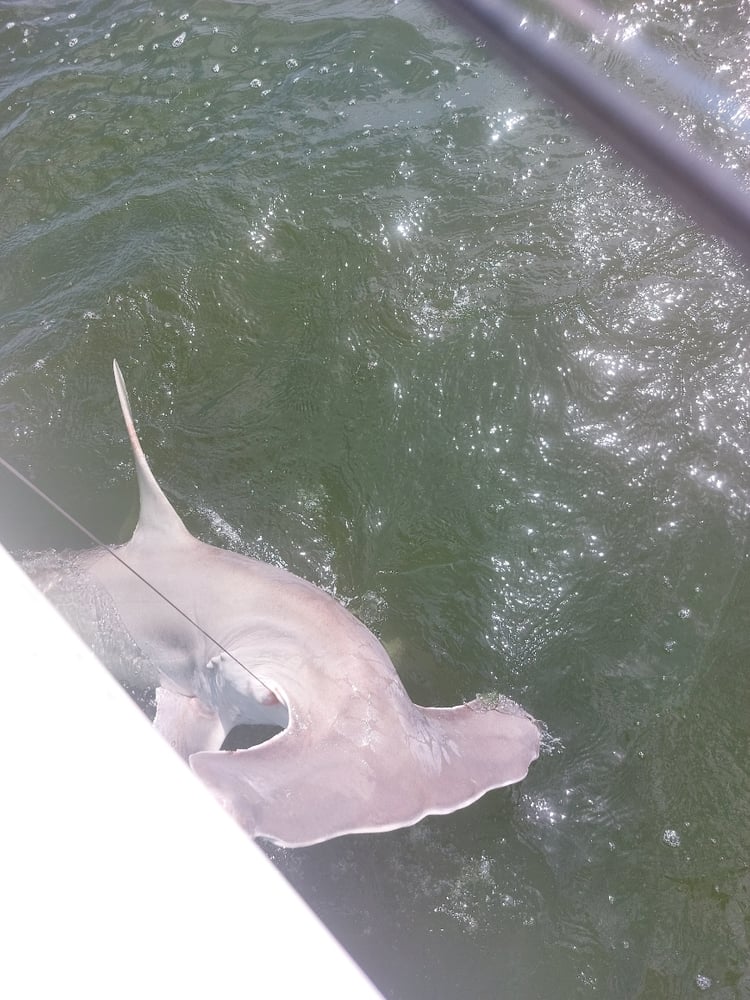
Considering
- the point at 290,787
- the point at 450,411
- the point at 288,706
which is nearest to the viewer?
the point at 290,787

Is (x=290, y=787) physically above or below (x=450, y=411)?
below

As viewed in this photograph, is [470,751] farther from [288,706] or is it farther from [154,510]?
[154,510]

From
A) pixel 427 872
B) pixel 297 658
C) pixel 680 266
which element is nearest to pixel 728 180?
pixel 680 266

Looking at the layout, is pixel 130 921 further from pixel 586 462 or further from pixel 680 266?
pixel 680 266

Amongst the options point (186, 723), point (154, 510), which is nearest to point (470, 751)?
point (186, 723)

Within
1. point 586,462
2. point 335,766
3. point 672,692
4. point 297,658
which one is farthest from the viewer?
point 586,462

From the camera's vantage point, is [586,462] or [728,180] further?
[728,180]

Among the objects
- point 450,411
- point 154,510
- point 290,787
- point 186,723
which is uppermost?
point 450,411

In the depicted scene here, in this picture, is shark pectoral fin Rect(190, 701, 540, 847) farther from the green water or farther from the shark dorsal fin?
the shark dorsal fin
